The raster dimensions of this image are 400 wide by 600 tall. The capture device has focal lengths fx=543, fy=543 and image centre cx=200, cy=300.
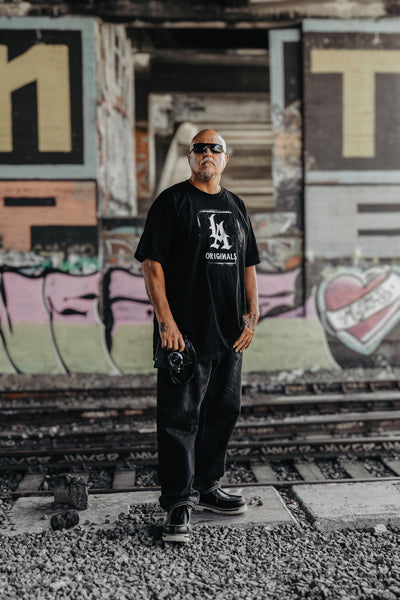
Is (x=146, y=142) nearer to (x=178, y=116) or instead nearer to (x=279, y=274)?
(x=178, y=116)

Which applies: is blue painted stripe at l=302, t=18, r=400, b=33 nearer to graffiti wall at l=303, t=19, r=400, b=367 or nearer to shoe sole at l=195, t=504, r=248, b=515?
graffiti wall at l=303, t=19, r=400, b=367

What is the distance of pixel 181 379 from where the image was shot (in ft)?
9.87

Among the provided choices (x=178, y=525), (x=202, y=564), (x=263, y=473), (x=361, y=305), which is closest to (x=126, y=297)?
(x=361, y=305)


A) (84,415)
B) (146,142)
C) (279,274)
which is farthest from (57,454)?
(146,142)

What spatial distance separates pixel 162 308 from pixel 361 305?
5799 millimetres

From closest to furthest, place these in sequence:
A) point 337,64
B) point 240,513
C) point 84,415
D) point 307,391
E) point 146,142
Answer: point 240,513
point 84,415
point 307,391
point 337,64
point 146,142

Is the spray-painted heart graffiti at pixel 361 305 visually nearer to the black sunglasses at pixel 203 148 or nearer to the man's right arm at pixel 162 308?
the black sunglasses at pixel 203 148

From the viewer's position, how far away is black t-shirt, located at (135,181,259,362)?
9.94ft

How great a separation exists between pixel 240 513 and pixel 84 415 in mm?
2894

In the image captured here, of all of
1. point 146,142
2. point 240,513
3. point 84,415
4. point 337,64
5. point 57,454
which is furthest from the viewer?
point 146,142

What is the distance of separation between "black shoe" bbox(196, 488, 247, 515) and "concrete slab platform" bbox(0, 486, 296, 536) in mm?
35

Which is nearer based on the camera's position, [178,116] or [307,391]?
[307,391]

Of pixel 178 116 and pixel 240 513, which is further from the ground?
pixel 178 116

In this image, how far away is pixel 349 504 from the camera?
353 cm
